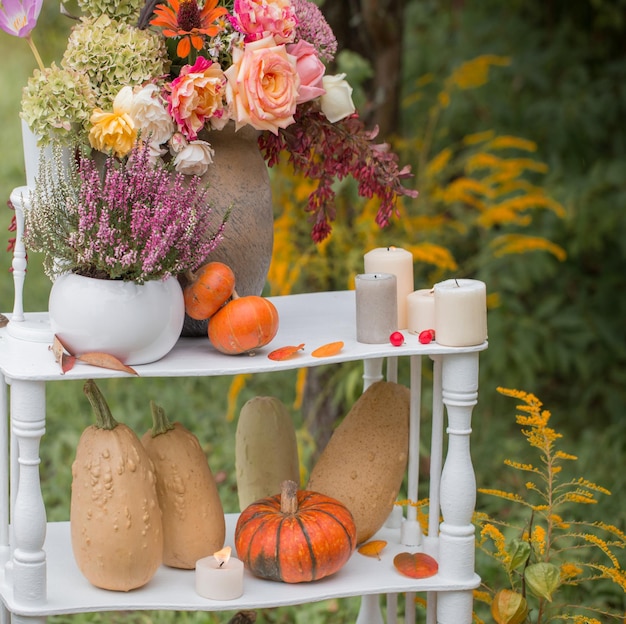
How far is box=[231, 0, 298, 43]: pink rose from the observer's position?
179cm

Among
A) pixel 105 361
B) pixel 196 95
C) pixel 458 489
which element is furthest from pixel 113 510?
pixel 196 95

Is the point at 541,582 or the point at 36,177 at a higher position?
the point at 36,177

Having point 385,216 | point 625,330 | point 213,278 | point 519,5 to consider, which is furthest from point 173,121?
point 519,5

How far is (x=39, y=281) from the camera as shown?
4.77 m

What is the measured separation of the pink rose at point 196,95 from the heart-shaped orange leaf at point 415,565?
0.84 meters

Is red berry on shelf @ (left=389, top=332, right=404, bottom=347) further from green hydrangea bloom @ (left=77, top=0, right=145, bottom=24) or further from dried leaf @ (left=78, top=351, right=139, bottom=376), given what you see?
green hydrangea bloom @ (left=77, top=0, right=145, bottom=24)

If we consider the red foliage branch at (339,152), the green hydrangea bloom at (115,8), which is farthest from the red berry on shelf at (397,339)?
the green hydrangea bloom at (115,8)

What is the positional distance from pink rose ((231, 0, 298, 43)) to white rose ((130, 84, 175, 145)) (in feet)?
0.59

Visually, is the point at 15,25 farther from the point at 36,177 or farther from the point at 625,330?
the point at 625,330

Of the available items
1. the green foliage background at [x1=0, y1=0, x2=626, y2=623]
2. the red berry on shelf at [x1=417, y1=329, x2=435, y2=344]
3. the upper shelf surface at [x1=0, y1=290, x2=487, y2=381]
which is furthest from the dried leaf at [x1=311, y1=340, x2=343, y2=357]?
the green foliage background at [x1=0, y1=0, x2=626, y2=623]

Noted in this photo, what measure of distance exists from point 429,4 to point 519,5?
1.87 feet

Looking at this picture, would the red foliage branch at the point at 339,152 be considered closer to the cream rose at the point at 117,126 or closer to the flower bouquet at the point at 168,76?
the flower bouquet at the point at 168,76

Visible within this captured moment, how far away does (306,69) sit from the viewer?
6.13 feet

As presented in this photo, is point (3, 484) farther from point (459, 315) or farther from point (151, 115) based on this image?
point (459, 315)
